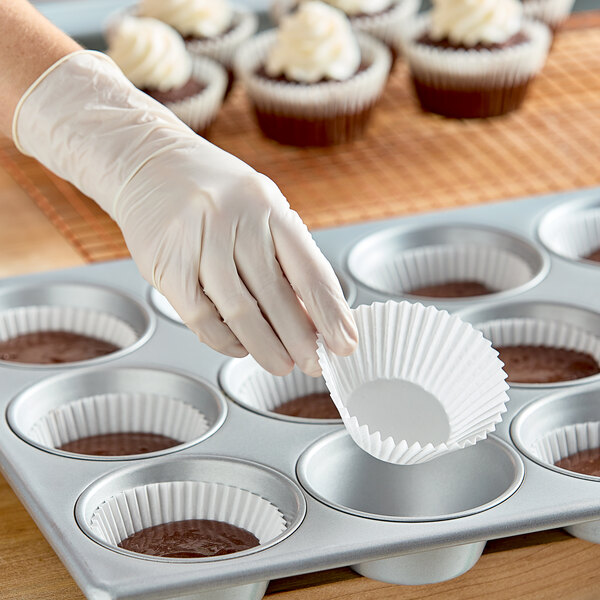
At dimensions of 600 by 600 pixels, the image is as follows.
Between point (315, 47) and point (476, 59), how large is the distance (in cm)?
51

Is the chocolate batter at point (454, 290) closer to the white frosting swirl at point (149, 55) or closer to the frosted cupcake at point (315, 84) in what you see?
the frosted cupcake at point (315, 84)

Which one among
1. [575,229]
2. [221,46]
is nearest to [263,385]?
[575,229]

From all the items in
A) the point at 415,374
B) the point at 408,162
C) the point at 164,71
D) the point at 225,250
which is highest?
the point at 225,250

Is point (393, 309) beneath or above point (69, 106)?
beneath

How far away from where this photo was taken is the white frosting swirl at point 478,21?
3.48m

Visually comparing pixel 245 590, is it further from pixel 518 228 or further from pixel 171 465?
pixel 518 228

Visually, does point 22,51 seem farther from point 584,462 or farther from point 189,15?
point 189,15

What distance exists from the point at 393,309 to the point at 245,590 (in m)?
0.51

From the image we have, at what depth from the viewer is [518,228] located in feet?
8.31

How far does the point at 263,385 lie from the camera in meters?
2.18

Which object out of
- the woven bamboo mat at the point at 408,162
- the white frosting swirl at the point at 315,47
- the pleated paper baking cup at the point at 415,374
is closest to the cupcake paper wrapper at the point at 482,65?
the woven bamboo mat at the point at 408,162

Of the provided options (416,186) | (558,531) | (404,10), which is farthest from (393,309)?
(404,10)

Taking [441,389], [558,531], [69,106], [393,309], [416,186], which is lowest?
[416,186]

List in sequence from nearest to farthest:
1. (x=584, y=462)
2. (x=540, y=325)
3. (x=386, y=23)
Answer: (x=584, y=462) → (x=540, y=325) → (x=386, y=23)
